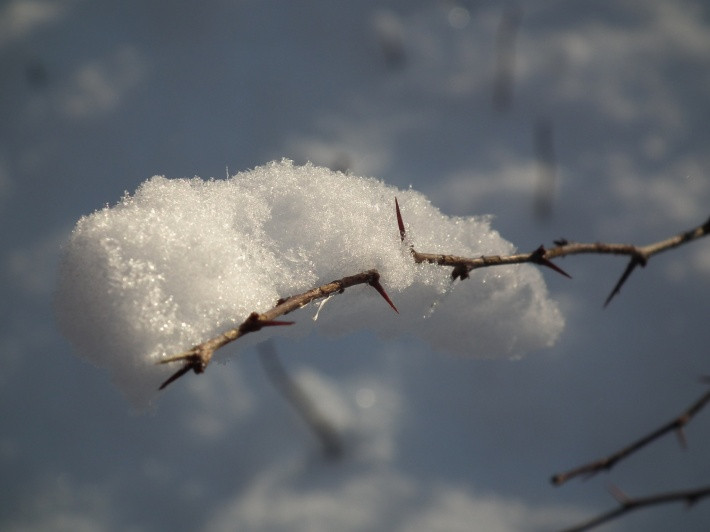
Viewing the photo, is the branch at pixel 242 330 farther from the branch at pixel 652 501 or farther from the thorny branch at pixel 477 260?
the branch at pixel 652 501

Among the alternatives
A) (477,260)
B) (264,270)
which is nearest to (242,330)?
(264,270)

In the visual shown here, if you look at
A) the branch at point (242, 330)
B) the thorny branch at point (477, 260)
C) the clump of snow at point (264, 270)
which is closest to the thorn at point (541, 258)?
the thorny branch at point (477, 260)

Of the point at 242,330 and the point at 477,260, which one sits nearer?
the point at 242,330

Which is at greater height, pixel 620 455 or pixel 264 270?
pixel 264 270

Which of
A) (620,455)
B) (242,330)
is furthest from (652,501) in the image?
(242,330)

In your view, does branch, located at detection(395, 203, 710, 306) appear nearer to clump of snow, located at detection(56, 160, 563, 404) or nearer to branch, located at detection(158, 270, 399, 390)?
clump of snow, located at detection(56, 160, 563, 404)

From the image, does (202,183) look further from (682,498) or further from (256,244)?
(682,498)

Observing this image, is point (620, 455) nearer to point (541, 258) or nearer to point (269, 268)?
point (541, 258)

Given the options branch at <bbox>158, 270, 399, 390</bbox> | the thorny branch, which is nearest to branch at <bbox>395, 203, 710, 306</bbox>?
the thorny branch
